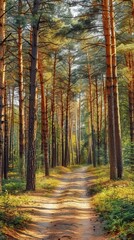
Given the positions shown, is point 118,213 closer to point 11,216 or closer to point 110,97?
point 11,216

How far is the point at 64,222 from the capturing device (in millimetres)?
9586

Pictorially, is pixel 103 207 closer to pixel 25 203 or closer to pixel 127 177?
pixel 25 203

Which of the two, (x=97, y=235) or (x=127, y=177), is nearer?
(x=97, y=235)

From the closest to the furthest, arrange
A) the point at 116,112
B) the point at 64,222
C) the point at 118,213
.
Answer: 1. the point at 118,213
2. the point at 64,222
3. the point at 116,112

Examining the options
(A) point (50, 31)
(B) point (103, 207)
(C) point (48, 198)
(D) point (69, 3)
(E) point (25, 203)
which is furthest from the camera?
(A) point (50, 31)

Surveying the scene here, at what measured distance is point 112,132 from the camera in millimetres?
16328

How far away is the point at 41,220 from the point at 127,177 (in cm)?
820

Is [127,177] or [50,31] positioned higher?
[50,31]

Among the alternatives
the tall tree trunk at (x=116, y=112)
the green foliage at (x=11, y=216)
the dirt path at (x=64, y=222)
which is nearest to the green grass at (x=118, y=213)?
the dirt path at (x=64, y=222)

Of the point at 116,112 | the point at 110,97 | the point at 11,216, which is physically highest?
the point at 110,97

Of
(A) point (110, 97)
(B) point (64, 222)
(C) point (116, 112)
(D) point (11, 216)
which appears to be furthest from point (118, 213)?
(C) point (116, 112)

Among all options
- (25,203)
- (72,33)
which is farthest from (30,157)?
(72,33)

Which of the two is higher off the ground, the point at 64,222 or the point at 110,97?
the point at 110,97

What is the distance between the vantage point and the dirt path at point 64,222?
27.0 feet
